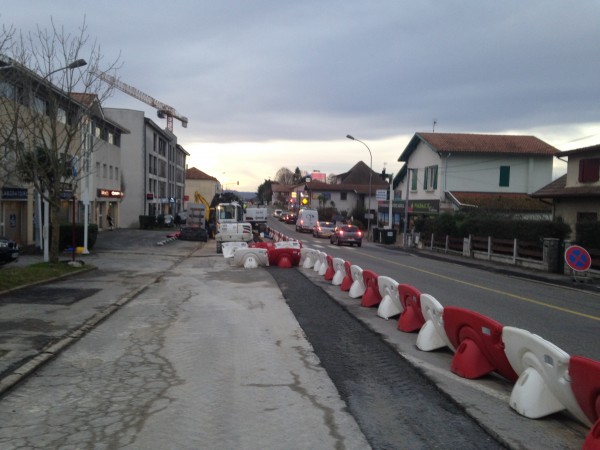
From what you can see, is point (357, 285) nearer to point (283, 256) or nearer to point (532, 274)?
point (283, 256)

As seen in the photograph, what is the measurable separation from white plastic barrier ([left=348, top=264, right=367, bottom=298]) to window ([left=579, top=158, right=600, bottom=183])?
723 inches

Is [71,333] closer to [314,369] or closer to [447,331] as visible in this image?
[314,369]

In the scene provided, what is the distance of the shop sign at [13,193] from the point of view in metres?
23.8

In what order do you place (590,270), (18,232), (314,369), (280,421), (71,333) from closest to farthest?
(280,421) → (314,369) → (71,333) → (590,270) → (18,232)

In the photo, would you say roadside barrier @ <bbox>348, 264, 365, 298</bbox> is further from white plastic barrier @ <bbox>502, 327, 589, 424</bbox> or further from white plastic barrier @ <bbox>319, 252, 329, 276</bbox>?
white plastic barrier @ <bbox>502, 327, 589, 424</bbox>

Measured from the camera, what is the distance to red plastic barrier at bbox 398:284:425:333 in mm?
8945

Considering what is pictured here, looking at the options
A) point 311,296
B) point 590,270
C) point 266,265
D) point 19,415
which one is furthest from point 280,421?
point 590,270

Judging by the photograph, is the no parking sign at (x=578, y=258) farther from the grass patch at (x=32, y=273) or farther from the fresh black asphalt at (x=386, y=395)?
the grass patch at (x=32, y=273)

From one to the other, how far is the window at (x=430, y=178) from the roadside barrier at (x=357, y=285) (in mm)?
35420

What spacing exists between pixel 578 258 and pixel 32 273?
17.2m

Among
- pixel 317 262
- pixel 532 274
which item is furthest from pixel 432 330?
pixel 532 274

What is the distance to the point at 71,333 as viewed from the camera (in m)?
8.66

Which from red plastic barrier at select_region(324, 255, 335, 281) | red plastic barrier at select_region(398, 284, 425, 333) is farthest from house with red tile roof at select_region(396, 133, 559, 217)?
red plastic barrier at select_region(398, 284, 425, 333)

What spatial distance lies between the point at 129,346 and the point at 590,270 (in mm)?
17958
